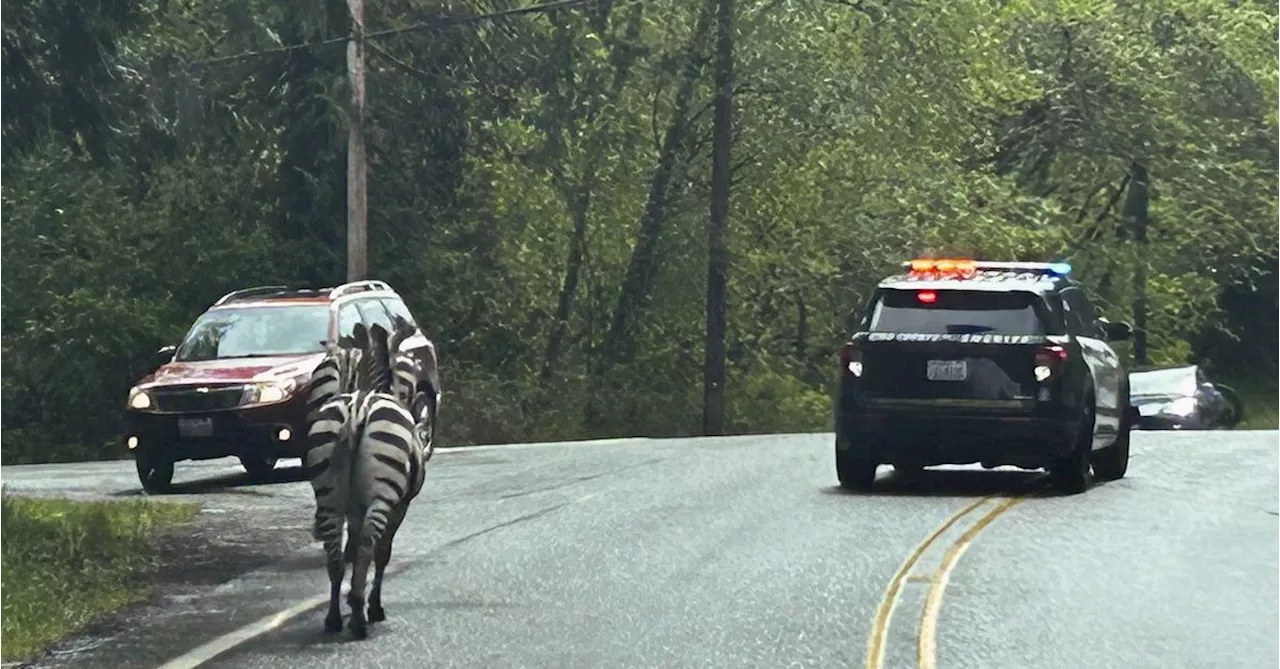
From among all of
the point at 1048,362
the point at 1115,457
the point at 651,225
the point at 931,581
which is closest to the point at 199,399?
the point at 1048,362

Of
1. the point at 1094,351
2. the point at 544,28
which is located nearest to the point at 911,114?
the point at 544,28

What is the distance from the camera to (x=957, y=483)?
19.0 meters

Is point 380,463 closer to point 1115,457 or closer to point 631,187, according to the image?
point 1115,457

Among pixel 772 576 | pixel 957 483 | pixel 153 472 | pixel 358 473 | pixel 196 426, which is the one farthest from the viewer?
pixel 153 472

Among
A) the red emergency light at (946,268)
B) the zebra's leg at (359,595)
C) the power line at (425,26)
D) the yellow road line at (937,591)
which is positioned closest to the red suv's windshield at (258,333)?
the red emergency light at (946,268)

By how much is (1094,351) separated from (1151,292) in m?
35.6

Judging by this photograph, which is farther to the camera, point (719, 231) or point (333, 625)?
point (719, 231)

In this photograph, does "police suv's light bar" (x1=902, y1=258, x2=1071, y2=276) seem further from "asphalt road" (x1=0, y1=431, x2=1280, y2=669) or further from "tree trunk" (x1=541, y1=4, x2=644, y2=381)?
"tree trunk" (x1=541, y1=4, x2=644, y2=381)

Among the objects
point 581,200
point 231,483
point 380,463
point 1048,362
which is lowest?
point 231,483

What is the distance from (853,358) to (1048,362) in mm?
1558

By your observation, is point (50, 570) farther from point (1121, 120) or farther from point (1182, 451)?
point (1121, 120)

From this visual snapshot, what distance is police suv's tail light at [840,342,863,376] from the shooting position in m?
17.6

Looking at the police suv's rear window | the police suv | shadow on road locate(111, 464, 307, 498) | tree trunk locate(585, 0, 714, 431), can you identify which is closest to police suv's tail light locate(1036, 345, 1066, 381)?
the police suv

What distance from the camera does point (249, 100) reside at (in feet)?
114
